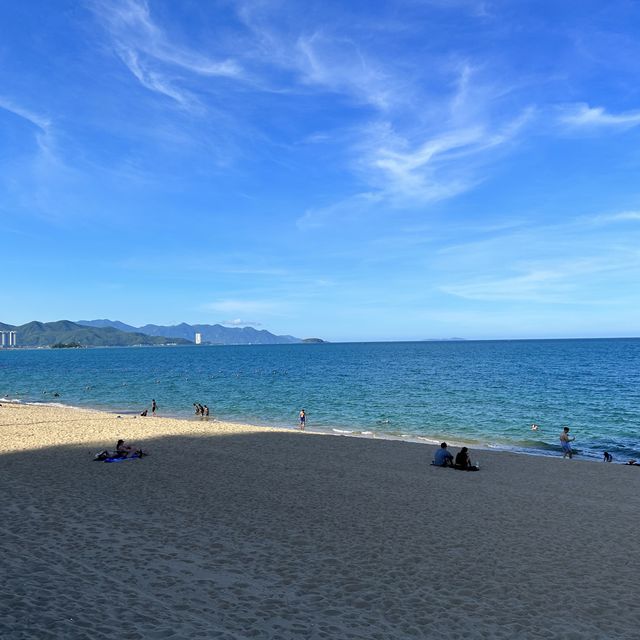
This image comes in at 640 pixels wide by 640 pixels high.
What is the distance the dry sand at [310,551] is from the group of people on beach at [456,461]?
1196mm

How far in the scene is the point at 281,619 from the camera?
7.16 m

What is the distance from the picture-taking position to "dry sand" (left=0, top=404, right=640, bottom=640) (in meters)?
7.16

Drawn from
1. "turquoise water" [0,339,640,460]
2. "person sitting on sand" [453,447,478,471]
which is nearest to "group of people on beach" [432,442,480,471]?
"person sitting on sand" [453,447,478,471]

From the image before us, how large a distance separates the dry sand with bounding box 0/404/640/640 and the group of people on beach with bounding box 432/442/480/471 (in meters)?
1.20

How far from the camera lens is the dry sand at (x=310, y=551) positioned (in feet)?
23.5

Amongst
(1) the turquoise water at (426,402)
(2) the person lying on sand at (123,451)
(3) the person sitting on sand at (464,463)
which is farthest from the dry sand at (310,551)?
(1) the turquoise water at (426,402)

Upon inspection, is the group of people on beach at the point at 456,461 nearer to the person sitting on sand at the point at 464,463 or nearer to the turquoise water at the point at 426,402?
the person sitting on sand at the point at 464,463

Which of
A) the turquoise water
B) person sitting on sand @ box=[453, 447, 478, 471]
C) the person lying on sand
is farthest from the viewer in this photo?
the turquoise water

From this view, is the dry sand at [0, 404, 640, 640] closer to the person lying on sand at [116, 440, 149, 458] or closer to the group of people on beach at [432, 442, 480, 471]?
the person lying on sand at [116, 440, 149, 458]

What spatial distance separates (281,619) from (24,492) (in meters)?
9.48

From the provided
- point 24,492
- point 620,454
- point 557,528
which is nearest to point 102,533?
point 24,492

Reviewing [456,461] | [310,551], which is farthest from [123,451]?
[456,461]

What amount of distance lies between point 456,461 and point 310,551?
11004 millimetres

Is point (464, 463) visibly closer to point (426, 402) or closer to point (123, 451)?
point (123, 451)
